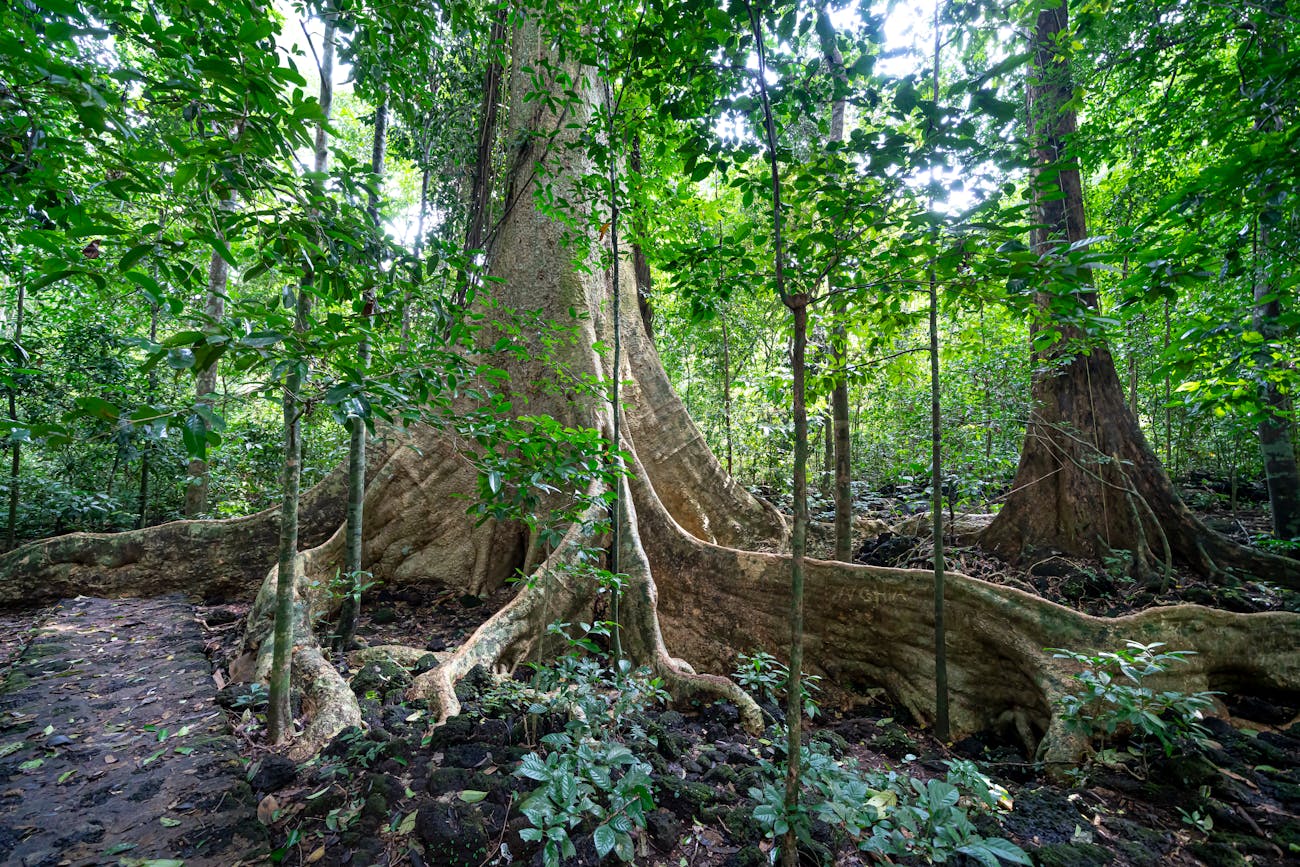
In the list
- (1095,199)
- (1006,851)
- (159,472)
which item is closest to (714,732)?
(1006,851)

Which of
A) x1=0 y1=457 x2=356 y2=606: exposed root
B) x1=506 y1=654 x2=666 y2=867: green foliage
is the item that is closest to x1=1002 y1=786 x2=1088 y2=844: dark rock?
x1=506 y1=654 x2=666 y2=867: green foliage

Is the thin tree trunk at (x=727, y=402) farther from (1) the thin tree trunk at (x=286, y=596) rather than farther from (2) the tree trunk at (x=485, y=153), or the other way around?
(1) the thin tree trunk at (x=286, y=596)

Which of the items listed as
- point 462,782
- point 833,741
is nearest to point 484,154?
point 462,782

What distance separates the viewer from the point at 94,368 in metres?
6.84

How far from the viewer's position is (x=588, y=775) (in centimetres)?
200

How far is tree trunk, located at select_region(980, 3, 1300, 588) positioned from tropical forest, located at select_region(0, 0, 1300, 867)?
5 centimetres

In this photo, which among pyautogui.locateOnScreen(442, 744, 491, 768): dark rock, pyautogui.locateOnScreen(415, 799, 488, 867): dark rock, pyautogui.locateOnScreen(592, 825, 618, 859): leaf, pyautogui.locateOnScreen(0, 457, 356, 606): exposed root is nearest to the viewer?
pyautogui.locateOnScreen(592, 825, 618, 859): leaf

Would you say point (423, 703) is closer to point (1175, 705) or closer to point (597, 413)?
point (597, 413)

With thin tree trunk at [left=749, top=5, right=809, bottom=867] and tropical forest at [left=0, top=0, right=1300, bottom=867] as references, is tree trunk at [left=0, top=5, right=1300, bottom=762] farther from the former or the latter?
thin tree trunk at [left=749, top=5, right=809, bottom=867]

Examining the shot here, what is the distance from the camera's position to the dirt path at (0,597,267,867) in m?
2.10

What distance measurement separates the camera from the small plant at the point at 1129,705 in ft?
8.41

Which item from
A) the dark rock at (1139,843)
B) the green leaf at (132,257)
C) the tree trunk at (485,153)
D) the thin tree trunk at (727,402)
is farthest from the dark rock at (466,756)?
the thin tree trunk at (727,402)

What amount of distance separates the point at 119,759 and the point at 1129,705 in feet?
16.2

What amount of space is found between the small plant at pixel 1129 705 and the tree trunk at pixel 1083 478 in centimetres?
244
